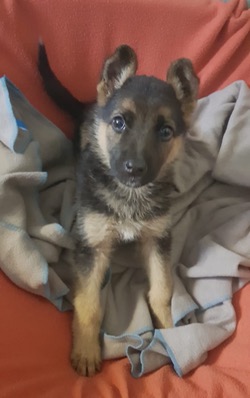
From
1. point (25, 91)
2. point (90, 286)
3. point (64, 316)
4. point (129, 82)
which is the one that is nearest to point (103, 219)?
point (90, 286)

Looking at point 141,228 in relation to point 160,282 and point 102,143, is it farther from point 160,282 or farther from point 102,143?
point 102,143

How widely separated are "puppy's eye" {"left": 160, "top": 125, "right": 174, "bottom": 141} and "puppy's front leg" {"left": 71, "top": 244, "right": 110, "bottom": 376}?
0.60 m

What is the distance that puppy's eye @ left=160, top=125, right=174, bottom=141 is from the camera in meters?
2.25

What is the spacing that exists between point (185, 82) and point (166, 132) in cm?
27

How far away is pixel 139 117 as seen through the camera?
218 cm

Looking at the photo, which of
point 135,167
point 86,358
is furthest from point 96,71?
point 86,358

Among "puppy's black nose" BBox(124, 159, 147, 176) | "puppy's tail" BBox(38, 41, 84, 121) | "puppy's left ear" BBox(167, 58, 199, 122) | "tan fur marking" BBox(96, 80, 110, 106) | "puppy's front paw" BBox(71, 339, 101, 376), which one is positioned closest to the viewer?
"puppy's black nose" BBox(124, 159, 147, 176)

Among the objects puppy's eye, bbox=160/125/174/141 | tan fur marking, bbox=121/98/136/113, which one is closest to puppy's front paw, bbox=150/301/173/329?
puppy's eye, bbox=160/125/174/141

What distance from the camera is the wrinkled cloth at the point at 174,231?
7.38 feet

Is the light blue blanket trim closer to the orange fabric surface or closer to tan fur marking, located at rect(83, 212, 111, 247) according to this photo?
the orange fabric surface

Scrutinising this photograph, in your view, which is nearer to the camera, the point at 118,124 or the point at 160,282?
the point at 118,124

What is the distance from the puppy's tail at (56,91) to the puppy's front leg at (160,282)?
91 cm

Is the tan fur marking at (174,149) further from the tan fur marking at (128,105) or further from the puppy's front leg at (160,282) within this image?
the puppy's front leg at (160,282)

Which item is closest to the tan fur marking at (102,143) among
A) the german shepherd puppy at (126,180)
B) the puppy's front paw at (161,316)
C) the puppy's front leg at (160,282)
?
the german shepherd puppy at (126,180)
